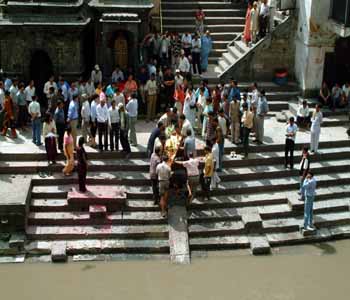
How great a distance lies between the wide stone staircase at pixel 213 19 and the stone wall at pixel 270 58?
1.45 metres

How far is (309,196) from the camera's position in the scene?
15555 mm

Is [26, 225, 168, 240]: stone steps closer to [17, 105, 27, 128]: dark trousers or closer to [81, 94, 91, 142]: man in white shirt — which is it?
[81, 94, 91, 142]: man in white shirt

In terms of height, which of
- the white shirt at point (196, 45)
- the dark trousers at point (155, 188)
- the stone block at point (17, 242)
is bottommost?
the stone block at point (17, 242)

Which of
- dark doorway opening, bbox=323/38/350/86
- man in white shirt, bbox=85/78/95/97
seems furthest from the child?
dark doorway opening, bbox=323/38/350/86

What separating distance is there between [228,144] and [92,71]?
5037 mm

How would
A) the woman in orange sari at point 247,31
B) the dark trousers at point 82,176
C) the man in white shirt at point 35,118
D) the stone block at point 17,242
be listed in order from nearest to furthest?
the stone block at point 17,242 → the dark trousers at point 82,176 → the man in white shirt at point 35,118 → the woman in orange sari at point 247,31

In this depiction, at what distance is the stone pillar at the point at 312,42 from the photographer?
68.3 ft

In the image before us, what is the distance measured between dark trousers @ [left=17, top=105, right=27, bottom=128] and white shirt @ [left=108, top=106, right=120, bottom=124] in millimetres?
3055

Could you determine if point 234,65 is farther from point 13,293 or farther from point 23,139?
point 13,293

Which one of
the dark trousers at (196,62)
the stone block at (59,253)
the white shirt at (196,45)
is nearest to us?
the stone block at (59,253)

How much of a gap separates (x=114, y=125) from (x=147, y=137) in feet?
5.69

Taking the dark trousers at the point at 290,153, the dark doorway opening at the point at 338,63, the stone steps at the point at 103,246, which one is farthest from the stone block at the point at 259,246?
the dark doorway opening at the point at 338,63

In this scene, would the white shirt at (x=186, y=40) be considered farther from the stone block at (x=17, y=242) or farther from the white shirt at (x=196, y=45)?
the stone block at (x=17, y=242)

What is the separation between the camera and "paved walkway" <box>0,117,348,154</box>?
58.7 feet
